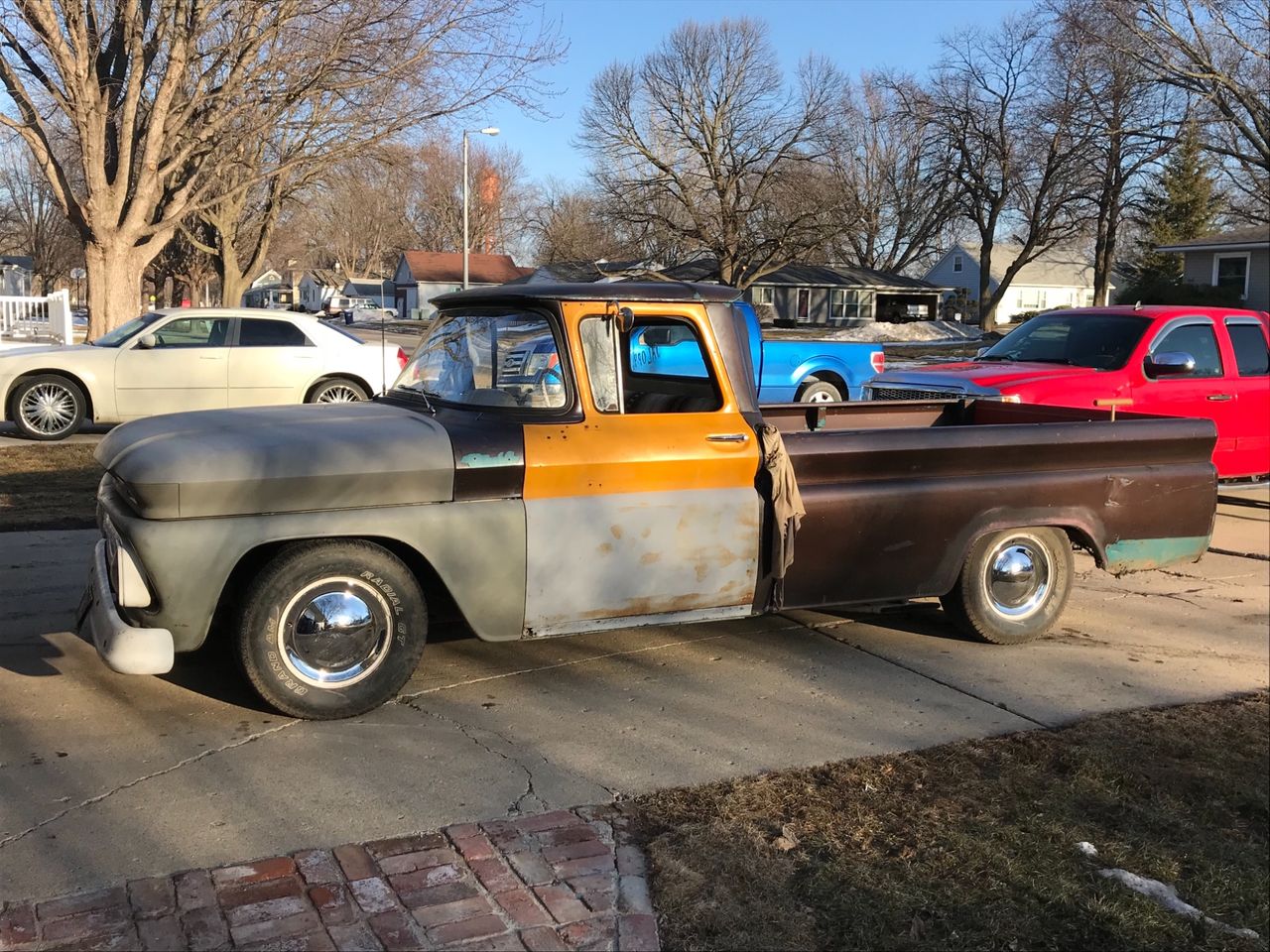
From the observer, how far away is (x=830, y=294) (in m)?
61.7

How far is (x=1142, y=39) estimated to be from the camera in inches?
1124

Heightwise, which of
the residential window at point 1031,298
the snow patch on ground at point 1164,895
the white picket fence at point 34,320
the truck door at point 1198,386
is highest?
the residential window at point 1031,298

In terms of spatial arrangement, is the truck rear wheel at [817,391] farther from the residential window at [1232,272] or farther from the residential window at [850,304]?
the residential window at [850,304]

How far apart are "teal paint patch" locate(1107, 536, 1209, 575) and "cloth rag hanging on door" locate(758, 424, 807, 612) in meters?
2.09

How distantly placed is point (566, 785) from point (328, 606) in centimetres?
122

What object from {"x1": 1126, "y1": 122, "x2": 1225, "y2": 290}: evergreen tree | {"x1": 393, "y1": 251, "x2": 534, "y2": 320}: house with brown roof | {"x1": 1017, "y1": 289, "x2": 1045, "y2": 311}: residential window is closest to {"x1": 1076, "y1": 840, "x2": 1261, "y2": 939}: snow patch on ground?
{"x1": 1126, "y1": 122, "x2": 1225, "y2": 290}: evergreen tree

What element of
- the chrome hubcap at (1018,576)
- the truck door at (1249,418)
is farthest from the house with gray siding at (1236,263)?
the chrome hubcap at (1018,576)

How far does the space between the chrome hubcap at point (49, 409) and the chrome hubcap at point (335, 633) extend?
9.36 meters

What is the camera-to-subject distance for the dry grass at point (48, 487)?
26.6 ft

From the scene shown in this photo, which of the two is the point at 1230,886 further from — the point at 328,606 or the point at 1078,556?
the point at 1078,556

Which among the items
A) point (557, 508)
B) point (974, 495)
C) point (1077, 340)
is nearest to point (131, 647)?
point (557, 508)

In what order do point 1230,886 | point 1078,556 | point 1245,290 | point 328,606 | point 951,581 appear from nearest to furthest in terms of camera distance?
point 1230,886, point 328,606, point 951,581, point 1078,556, point 1245,290

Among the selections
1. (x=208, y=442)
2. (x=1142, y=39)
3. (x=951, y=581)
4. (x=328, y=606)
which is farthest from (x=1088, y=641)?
(x=1142, y=39)

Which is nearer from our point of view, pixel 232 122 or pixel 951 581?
pixel 951 581
